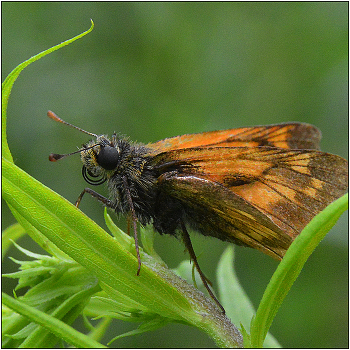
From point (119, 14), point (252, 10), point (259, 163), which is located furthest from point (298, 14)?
point (259, 163)

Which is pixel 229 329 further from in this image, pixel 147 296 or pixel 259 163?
pixel 259 163

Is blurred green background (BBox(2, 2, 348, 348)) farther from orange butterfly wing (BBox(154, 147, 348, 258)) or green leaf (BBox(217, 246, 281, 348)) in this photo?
orange butterfly wing (BBox(154, 147, 348, 258))

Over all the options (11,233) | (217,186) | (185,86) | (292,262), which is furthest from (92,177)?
(185,86)

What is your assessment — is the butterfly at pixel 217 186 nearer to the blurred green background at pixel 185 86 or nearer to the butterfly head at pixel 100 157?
the butterfly head at pixel 100 157

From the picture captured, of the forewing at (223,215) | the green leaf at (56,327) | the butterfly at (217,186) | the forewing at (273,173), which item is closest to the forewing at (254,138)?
the butterfly at (217,186)

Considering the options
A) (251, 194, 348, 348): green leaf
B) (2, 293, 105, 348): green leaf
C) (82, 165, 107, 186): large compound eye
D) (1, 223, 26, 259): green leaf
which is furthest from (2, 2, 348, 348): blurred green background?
(2, 293, 105, 348): green leaf

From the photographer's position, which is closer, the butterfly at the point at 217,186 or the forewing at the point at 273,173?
the butterfly at the point at 217,186
